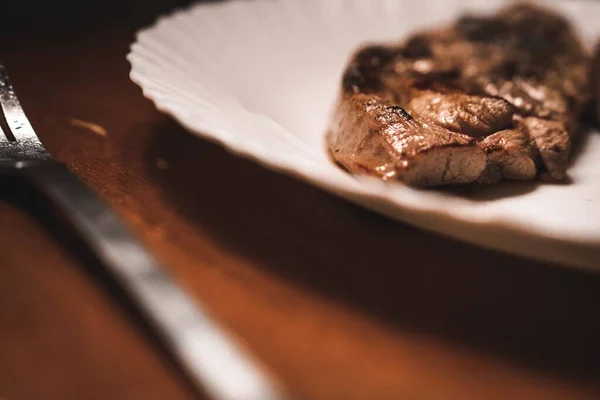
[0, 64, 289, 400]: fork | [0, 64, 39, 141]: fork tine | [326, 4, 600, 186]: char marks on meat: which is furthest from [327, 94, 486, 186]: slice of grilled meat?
[0, 64, 39, 141]: fork tine

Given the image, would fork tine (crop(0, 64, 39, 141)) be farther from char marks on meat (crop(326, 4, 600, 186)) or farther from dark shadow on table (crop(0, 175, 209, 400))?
char marks on meat (crop(326, 4, 600, 186))

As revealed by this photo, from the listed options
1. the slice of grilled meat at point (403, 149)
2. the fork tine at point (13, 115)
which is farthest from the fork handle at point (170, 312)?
the slice of grilled meat at point (403, 149)

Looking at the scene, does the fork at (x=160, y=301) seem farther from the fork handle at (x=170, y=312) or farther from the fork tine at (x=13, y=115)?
the fork tine at (x=13, y=115)

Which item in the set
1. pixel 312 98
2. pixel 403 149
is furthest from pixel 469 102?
pixel 312 98

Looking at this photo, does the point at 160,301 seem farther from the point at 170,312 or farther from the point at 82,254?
the point at 82,254

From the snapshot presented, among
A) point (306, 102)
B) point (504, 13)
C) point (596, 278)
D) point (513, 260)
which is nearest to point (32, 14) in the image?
point (306, 102)

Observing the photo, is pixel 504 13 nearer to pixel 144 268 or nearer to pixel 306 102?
pixel 306 102
